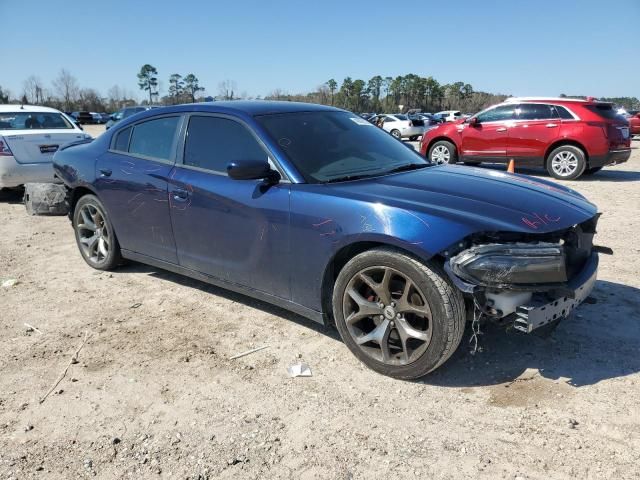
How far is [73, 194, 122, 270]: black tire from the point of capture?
16.2 ft

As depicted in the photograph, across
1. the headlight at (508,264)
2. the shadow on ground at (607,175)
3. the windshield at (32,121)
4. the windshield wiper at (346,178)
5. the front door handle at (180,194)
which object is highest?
the windshield at (32,121)

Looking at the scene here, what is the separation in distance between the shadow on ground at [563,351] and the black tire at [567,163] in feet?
24.6

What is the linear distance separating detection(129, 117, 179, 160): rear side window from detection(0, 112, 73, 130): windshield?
17.6ft

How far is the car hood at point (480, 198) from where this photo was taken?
284cm

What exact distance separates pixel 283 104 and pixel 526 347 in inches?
104

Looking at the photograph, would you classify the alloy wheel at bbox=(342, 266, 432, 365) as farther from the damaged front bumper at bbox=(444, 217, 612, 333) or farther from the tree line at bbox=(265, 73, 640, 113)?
the tree line at bbox=(265, 73, 640, 113)

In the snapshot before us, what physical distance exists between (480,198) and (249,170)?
147 cm

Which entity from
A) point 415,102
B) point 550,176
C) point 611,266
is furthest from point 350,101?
point 611,266

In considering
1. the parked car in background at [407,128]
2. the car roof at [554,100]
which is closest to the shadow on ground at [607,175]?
the car roof at [554,100]

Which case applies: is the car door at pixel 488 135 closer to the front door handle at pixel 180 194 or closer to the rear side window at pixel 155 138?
the rear side window at pixel 155 138

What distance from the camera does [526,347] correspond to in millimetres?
3471

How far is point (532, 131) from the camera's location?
36.9ft

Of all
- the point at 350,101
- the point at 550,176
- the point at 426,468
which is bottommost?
the point at 426,468

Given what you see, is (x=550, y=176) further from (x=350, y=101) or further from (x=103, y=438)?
(x=350, y=101)
